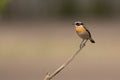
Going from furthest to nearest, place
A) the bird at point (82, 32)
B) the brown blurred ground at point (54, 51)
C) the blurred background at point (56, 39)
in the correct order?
1. the blurred background at point (56, 39)
2. the brown blurred ground at point (54, 51)
3. the bird at point (82, 32)

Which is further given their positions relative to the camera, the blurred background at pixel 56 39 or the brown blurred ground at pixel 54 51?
the blurred background at pixel 56 39

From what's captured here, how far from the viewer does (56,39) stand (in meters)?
20.3

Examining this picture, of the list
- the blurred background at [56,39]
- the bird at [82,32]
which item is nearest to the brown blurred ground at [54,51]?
the blurred background at [56,39]

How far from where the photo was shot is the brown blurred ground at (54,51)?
14.5 m

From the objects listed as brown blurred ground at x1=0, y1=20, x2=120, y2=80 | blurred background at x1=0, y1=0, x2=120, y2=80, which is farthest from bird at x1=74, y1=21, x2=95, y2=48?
blurred background at x1=0, y1=0, x2=120, y2=80

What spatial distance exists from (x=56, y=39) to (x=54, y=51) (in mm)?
2146

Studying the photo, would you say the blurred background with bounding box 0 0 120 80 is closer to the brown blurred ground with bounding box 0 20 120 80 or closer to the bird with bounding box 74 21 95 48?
the brown blurred ground with bounding box 0 20 120 80

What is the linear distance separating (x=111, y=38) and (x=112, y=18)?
5514 mm

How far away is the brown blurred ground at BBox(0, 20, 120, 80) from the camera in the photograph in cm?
1445

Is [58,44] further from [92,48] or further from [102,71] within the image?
[102,71]

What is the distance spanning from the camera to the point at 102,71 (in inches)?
572

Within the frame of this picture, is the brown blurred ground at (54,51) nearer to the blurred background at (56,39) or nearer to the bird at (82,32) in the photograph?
the blurred background at (56,39)

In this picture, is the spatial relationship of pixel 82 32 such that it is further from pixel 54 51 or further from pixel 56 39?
pixel 56 39

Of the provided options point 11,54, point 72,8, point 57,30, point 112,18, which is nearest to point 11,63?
point 11,54
